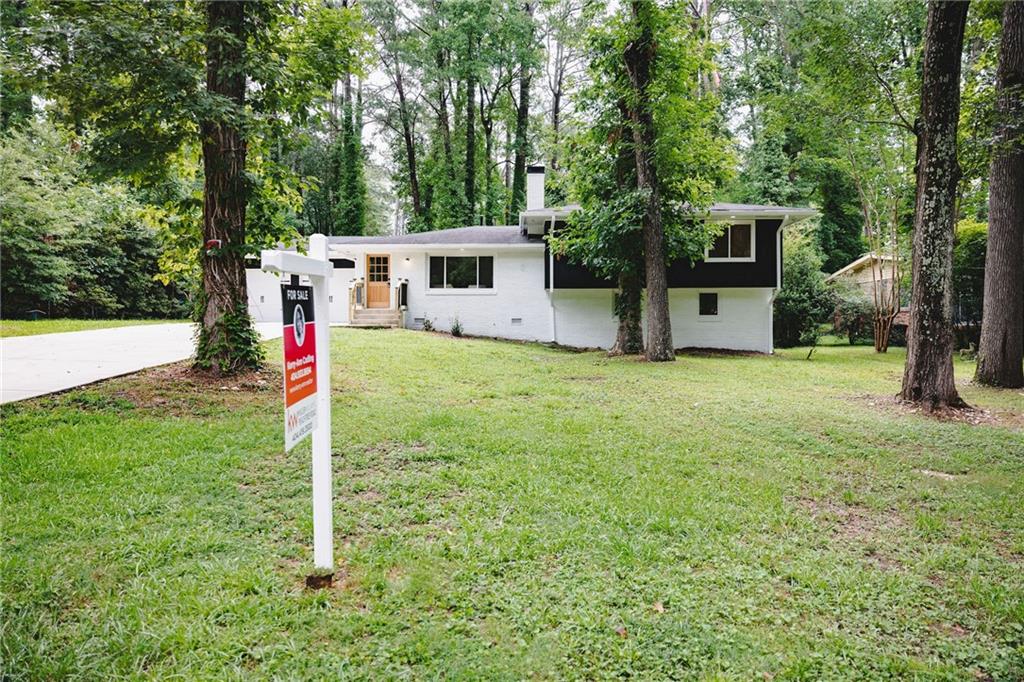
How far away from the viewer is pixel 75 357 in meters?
8.04

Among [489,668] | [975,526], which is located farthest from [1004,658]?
[489,668]

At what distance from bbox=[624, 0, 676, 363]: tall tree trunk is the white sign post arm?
9776 mm

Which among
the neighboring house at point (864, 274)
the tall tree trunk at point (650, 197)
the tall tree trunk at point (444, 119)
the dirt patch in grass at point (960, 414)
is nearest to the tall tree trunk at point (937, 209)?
the dirt patch in grass at point (960, 414)

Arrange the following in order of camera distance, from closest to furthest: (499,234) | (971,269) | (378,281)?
(971,269) < (378,281) < (499,234)

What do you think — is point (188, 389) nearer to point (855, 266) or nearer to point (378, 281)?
point (378, 281)

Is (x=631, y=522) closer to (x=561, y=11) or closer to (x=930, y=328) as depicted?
(x=930, y=328)

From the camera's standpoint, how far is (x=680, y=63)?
11.2m

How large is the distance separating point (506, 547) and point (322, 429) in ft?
4.00

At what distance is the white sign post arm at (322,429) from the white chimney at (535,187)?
1510cm

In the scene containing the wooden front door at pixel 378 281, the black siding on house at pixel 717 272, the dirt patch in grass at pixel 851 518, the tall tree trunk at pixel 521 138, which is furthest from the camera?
the tall tree trunk at pixel 521 138

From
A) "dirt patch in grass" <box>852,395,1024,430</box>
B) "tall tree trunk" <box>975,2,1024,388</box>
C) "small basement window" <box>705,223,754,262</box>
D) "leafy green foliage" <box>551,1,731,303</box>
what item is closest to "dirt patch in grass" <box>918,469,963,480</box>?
"dirt patch in grass" <box>852,395,1024,430</box>

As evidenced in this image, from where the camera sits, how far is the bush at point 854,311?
20.0m

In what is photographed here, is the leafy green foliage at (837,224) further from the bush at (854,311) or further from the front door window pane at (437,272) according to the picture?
the front door window pane at (437,272)

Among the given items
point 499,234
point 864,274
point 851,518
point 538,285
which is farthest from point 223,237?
point 864,274
